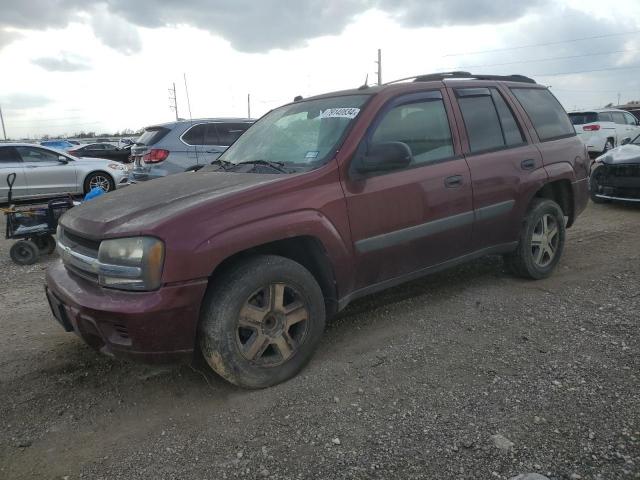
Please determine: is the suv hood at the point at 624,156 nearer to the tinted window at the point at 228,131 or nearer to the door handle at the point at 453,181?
the door handle at the point at 453,181

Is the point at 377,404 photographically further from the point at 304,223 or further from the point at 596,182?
the point at 596,182

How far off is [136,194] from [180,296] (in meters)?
1.04

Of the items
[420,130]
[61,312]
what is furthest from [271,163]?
[61,312]

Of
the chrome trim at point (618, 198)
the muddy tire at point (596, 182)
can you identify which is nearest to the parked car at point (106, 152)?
the muddy tire at point (596, 182)

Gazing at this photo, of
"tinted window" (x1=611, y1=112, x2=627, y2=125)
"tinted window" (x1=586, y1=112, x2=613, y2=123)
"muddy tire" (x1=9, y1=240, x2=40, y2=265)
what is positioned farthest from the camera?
"tinted window" (x1=611, y1=112, x2=627, y2=125)

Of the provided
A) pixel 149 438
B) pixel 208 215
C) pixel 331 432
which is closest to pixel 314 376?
pixel 331 432

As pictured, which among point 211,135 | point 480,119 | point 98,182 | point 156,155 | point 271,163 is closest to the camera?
point 271,163

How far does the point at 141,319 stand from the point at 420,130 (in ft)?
7.91

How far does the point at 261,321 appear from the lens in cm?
291

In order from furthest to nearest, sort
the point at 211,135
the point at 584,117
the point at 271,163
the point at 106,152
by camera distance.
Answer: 1. the point at 106,152
2. the point at 584,117
3. the point at 211,135
4. the point at 271,163

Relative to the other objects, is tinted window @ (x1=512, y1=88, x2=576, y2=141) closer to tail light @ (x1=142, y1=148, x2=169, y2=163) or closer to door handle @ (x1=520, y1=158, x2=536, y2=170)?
door handle @ (x1=520, y1=158, x2=536, y2=170)

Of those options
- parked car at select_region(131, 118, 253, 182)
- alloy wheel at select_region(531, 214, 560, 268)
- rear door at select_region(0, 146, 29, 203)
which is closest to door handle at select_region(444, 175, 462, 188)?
alloy wheel at select_region(531, 214, 560, 268)

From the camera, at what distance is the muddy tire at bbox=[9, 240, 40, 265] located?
252 inches

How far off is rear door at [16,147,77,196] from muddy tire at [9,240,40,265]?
217 inches
